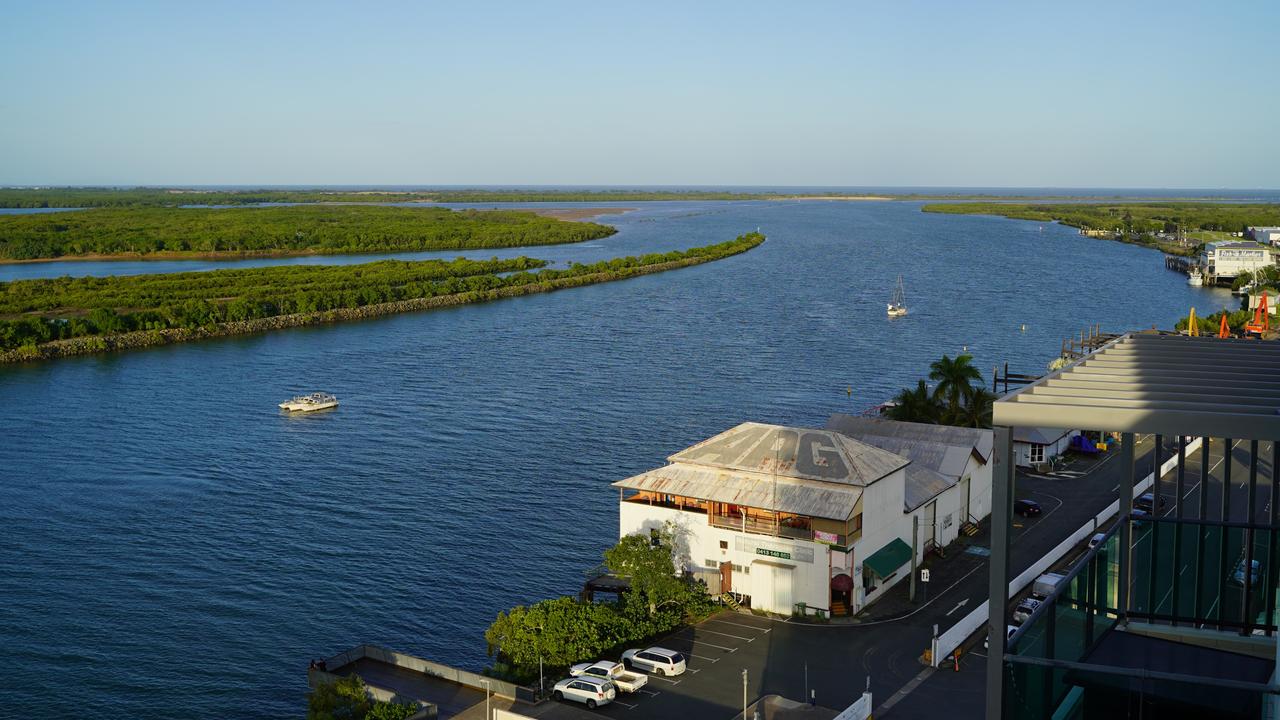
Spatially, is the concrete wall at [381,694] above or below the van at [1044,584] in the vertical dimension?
below

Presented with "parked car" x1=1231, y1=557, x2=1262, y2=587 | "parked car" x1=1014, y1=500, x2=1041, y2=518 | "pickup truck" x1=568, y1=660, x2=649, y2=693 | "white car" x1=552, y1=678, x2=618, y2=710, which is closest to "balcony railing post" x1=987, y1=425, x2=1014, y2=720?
"parked car" x1=1231, y1=557, x2=1262, y2=587

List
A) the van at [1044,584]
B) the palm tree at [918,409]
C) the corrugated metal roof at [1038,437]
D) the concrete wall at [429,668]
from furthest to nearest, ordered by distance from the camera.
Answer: the palm tree at [918,409]
the corrugated metal roof at [1038,437]
the van at [1044,584]
the concrete wall at [429,668]

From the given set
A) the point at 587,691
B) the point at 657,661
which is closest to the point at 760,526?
the point at 657,661

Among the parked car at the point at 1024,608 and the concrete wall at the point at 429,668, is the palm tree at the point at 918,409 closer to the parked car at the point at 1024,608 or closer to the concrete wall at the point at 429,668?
the parked car at the point at 1024,608

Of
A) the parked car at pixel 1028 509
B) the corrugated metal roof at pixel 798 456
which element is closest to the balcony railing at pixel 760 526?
the corrugated metal roof at pixel 798 456

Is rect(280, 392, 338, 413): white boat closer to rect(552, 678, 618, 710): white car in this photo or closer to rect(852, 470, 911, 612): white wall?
rect(852, 470, 911, 612): white wall

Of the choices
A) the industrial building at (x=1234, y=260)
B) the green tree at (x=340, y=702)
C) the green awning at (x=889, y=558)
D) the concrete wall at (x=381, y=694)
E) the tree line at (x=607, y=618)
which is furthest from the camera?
the industrial building at (x=1234, y=260)

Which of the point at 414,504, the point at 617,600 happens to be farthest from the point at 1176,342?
Answer: the point at 414,504
